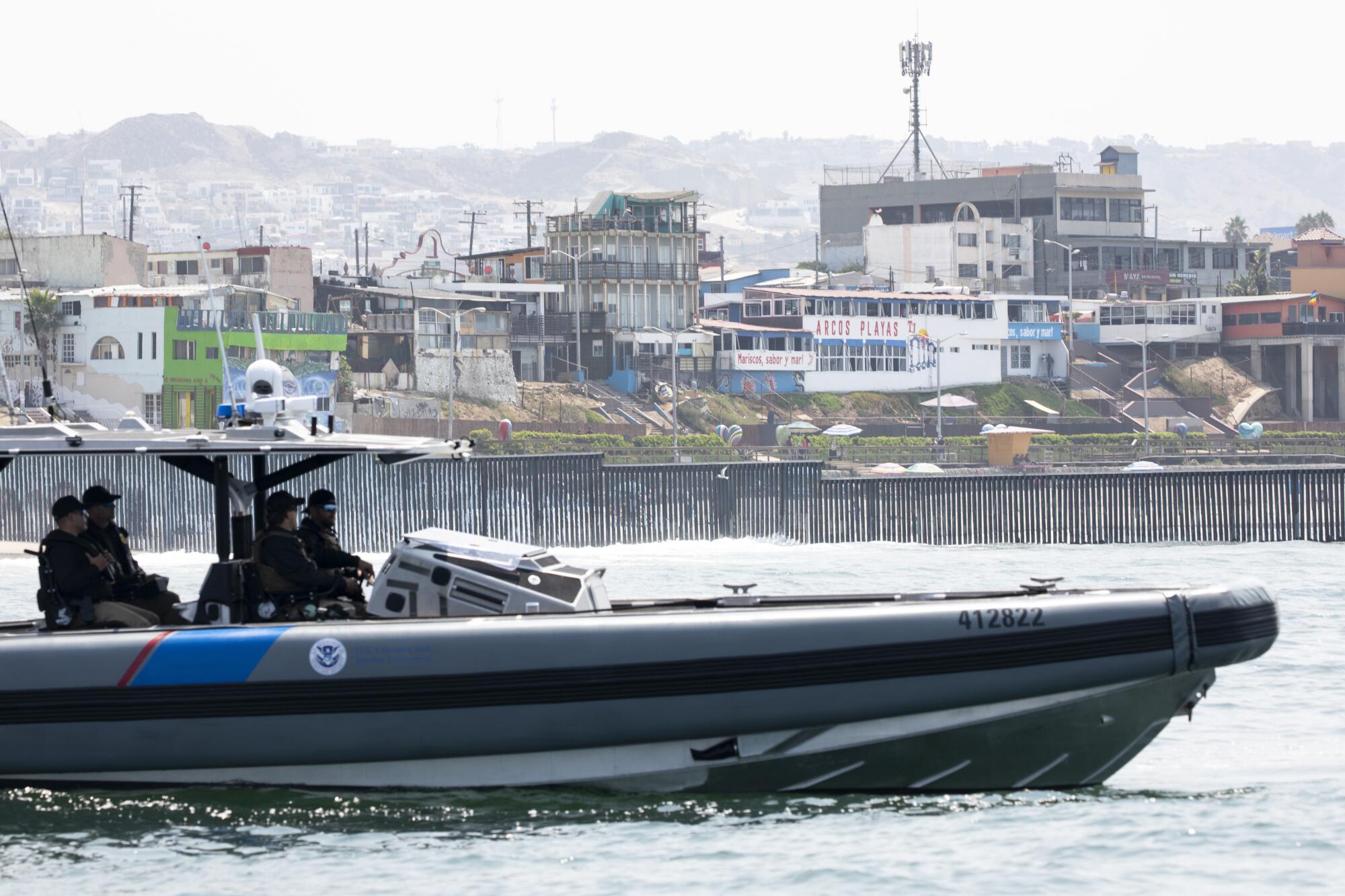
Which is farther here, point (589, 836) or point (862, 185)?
point (862, 185)

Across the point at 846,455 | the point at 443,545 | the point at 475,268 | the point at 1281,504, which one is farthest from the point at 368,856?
the point at 475,268

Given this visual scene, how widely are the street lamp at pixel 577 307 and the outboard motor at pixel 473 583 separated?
73.4 meters

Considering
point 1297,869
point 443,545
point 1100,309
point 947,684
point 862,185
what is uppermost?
point 862,185

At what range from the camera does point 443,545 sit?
1232 centimetres

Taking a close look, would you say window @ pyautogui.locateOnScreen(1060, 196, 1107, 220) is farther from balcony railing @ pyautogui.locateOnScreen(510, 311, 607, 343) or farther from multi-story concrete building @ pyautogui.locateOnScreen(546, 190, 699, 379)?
balcony railing @ pyautogui.locateOnScreen(510, 311, 607, 343)

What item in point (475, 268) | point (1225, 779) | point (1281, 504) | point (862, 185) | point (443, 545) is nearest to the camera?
point (443, 545)

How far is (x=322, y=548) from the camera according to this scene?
12953 mm

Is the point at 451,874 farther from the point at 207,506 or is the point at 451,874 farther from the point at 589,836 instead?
the point at 207,506

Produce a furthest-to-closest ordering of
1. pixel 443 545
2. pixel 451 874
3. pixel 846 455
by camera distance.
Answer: pixel 846 455
pixel 443 545
pixel 451 874

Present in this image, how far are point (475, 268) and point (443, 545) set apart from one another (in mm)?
92417

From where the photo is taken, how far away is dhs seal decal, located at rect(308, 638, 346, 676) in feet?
37.2

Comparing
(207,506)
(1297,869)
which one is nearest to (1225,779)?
(1297,869)

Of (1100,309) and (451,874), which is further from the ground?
(1100,309)

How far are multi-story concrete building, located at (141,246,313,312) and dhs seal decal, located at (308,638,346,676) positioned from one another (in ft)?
234
